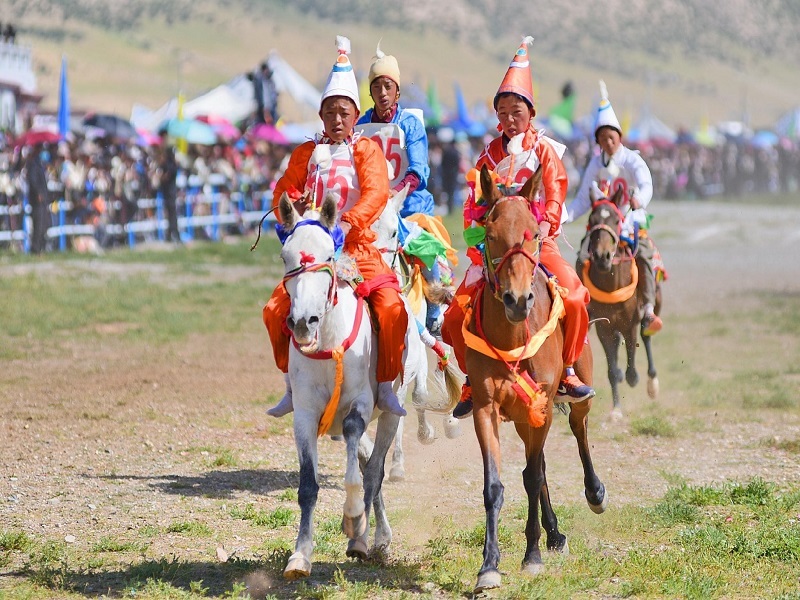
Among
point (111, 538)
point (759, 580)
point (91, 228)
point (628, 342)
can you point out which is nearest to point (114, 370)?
point (628, 342)

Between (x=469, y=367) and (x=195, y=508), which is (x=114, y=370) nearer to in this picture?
(x=195, y=508)

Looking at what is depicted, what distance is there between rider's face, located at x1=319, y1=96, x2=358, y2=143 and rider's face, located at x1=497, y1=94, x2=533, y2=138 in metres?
0.94

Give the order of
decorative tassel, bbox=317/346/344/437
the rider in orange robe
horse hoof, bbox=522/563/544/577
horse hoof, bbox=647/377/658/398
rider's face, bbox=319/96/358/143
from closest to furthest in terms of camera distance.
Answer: decorative tassel, bbox=317/346/344/437 < horse hoof, bbox=522/563/544/577 < the rider in orange robe < rider's face, bbox=319/96/358/143 < horse hoof, bbox=647/377/658/398

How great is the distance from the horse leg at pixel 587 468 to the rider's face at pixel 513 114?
1.77 meters

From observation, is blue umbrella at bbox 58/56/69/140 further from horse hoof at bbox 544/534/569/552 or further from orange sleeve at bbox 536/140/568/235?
horse hoof at bbox 544/534/569/552

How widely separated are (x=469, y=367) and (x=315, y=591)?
147 cm

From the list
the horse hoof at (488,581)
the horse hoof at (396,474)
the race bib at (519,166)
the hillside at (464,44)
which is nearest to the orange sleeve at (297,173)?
the race bib at (519,166)

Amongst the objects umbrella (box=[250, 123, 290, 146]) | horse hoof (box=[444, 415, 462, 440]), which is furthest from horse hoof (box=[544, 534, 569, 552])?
umbrella (box=[250, 123, 290, 146])

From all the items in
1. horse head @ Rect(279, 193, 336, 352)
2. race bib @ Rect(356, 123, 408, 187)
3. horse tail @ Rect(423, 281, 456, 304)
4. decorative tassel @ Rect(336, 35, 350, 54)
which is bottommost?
horse tail @ Rect(423, 281, 456, 304)

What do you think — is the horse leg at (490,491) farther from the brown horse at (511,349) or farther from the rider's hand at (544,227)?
the rider's hand at (544,227)

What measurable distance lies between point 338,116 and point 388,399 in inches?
67.1

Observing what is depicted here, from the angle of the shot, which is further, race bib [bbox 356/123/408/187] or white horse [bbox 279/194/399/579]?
race bib [bbox 356/123/408/187]

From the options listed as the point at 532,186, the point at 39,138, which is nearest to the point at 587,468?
the point at 532,186

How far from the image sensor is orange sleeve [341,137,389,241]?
23.4ft
